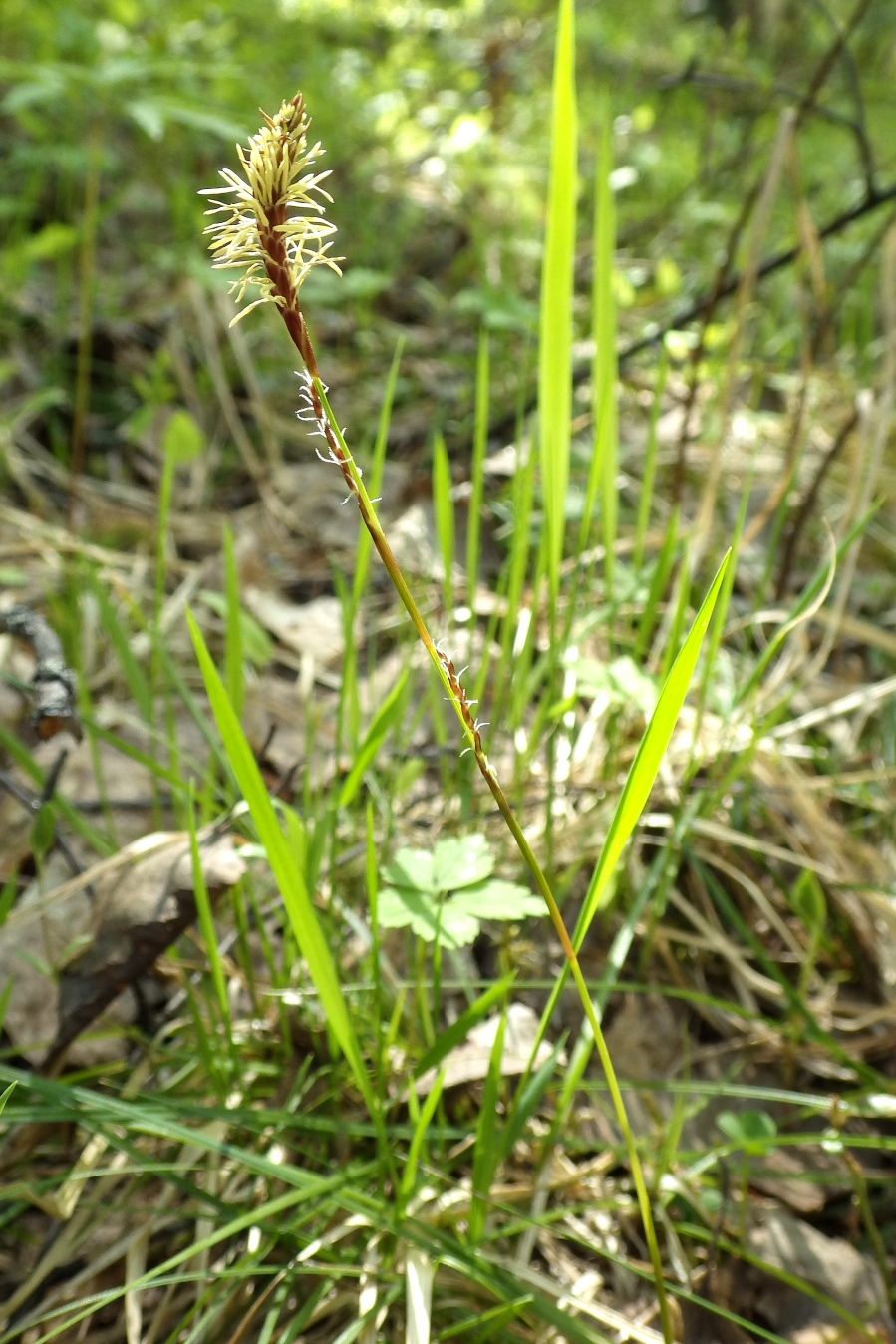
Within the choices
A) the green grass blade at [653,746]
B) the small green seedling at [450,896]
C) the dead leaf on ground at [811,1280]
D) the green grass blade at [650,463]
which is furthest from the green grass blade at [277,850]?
the green grass blade at [650,463]

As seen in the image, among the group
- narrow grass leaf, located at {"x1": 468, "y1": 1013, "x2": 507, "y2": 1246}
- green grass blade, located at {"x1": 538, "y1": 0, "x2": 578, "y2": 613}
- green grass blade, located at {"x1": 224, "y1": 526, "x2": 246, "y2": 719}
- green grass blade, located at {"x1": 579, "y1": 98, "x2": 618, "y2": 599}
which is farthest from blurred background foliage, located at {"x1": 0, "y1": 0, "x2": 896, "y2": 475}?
narrow grass leaf, located at {"x1": 468, "y1": 1013, "x2": 507, "y2": 1246}

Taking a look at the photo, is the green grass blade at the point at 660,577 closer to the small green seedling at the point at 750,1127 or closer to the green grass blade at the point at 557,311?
the green grass blade at the point at 557,311

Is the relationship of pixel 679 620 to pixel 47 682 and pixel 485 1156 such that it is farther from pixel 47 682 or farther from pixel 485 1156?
pixel 47 682

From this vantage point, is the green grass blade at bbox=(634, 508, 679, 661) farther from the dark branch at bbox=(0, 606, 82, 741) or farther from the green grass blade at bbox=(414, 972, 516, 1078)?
the dark branch at bbox=(0, 606, 82, 741)

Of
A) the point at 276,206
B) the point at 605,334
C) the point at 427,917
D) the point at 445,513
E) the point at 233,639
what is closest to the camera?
the point at 276,206

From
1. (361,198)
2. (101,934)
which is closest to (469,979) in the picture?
(101,934)

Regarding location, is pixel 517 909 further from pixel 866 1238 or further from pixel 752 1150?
pixel 866 1238

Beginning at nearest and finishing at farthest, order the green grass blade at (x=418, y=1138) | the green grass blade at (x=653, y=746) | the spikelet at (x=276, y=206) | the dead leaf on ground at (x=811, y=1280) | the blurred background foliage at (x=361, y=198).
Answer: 1. the spikelet at (x=276, y=206)
2. the green grass blade at (x=653, y=746)
3. the green grass blade at (x=418, y=1138)
4. the dead leaf on ground at (x=811, y=1280)
5. the blurred background foliage at (x=361, y=198)
